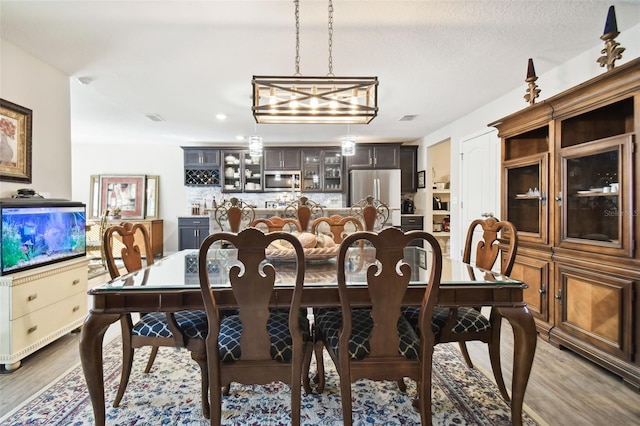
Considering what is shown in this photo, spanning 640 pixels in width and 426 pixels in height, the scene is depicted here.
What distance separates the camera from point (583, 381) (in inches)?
78.5

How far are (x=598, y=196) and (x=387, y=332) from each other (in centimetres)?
205

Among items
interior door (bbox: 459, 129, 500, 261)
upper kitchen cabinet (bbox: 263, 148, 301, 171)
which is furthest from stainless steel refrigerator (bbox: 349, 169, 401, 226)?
interior door (bbox: 459, 129, 500, 261)

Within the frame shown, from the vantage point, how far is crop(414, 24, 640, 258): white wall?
2.47 m

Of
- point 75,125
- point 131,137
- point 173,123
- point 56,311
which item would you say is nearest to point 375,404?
point 56,311

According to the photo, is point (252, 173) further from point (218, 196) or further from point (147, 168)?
point (147, 168)

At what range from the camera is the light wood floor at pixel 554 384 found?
1673 mm

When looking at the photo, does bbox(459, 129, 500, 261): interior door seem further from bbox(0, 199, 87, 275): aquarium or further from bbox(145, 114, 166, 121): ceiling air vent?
bbox(145, 114, 166, 121): ceiling air vent

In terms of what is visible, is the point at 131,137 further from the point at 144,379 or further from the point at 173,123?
the point at 144,379

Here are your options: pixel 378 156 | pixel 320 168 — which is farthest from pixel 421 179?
pixel 320 168

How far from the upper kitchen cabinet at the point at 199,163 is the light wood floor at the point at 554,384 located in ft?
15.2

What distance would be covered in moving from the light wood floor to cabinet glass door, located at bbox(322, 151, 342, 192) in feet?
15.5

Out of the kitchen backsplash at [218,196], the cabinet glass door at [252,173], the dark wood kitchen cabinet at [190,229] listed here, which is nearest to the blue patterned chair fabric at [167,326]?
the dark wood kitchen cabinet at [190,229]

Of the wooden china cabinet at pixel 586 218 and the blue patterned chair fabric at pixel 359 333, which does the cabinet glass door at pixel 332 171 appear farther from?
the blue patterned chair fabric at pixel 359 333

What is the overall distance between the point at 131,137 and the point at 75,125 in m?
1.06
